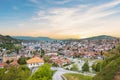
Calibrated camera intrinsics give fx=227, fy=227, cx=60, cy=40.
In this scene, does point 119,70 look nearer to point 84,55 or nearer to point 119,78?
point 119,78

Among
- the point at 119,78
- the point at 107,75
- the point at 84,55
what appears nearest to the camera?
the point at 119,78

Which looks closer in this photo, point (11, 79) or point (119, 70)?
point (119, 70)

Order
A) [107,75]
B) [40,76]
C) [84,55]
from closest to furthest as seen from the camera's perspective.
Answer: [107,75] < [40,76] < [84,55]

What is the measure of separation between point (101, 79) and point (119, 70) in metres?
1.79

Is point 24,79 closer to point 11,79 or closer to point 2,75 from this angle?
point 11,79

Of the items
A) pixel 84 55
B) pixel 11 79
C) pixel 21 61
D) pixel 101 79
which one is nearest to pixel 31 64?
pixel 21 61

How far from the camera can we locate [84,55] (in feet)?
449

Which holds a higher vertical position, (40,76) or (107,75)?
(107,75)

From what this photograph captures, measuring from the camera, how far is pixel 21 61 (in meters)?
73.1

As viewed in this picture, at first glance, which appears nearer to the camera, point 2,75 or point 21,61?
point 2,75

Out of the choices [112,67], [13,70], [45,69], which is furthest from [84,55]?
[112,67]

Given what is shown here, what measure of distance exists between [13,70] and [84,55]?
9629 centimetres

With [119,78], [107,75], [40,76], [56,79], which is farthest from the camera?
[56,79]

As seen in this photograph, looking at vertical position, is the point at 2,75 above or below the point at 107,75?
below
